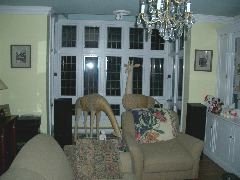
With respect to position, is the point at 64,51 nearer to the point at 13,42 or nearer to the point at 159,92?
the point at 13,42

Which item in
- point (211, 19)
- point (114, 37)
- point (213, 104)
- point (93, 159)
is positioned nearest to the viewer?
point (93, 159)

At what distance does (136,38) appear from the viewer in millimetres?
6781

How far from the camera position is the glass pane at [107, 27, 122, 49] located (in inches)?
264

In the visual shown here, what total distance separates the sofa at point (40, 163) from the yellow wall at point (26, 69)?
120 inches

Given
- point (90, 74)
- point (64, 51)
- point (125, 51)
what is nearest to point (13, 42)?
point (64, 51)

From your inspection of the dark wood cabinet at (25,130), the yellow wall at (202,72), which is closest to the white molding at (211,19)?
the yellow wall at (202,72)

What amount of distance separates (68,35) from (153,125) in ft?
12.3

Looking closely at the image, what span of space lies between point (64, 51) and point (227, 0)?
4045 mm

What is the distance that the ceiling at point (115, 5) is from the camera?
4441 millimetres

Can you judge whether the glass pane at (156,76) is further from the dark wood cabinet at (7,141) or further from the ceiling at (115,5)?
the dark wood cabinet at (7,141)

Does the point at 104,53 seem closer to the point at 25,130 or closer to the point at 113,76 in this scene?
the point at 113,76

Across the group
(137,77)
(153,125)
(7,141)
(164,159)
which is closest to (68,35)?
(137,77)

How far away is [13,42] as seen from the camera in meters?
5.06

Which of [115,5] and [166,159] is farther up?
[115,5]
